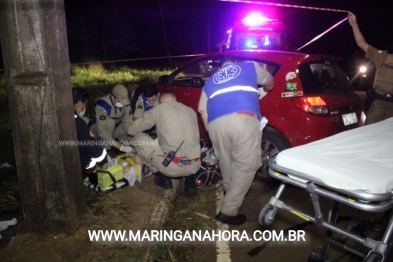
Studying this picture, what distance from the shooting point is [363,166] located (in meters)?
2.13

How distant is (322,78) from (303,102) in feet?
1.69

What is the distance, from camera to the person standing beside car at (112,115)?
466cm

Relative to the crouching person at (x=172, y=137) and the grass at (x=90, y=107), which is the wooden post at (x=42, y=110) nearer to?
the grass at (x=90, y=107)

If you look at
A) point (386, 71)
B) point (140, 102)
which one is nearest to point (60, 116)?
point (140, 102)

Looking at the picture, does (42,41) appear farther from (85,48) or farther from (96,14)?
(96,14)

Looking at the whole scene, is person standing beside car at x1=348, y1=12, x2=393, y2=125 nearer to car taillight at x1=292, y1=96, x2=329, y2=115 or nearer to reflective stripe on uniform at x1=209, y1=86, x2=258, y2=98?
car taillight at x1=292, y1=96, x2=329, y2=115

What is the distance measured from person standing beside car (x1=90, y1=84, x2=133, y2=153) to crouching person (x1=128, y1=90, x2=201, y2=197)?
0.80 meters

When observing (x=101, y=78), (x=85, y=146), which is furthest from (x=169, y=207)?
(x=101, y=78)

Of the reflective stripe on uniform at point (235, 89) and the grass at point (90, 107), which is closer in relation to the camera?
the reflective stripe on uniform at point (235, 89)

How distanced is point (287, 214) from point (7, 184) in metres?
3.45

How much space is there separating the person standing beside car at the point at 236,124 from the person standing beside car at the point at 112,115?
1765 millimetres

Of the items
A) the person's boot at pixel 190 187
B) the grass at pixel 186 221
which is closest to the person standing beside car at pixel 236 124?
the grass at pixel 186 221

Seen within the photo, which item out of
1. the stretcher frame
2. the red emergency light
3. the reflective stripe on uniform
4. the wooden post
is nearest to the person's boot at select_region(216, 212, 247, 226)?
the stretcher frame

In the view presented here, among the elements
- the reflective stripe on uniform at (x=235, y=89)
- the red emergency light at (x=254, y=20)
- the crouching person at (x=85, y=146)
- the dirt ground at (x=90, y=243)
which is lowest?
the dirt ground at (x=90, y=243)
